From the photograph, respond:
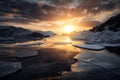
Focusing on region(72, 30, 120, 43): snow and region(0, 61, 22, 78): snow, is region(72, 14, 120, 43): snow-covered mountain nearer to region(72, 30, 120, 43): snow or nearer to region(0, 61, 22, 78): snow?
region(72, 30, 120, 43): snow

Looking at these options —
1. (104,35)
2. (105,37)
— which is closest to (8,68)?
(105,37)

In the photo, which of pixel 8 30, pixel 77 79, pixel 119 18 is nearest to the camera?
pixel 77 79

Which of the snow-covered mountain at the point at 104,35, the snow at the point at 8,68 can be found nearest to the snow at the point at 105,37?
the snow-covered mountain at the point at 104,35

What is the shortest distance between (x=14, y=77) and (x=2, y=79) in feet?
1.74

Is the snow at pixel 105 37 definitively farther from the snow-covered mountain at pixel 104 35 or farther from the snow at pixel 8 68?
the snow at pixel 8 68

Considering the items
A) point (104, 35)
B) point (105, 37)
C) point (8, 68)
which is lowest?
point (8, 68)

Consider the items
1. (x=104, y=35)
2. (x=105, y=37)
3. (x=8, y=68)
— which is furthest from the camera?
(x=104, y=35)

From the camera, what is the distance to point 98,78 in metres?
6.91

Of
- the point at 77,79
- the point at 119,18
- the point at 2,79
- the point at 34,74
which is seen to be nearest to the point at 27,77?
the point at 34,74

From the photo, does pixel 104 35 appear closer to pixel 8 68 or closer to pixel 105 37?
pixel 105 37

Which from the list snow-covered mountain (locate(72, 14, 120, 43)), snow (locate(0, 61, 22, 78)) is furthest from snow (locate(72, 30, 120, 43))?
snow (locate(0, 61, 22, 78))

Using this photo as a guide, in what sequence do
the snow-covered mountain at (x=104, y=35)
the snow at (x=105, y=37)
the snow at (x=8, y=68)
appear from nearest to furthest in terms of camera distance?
the snow at (x=8, y=68) < the snow at (x=105, y=37) < the snow-covered mountain at (x=104, y=35)

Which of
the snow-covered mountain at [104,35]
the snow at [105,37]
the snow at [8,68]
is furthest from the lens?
the snow-covered mountain at [104,35]

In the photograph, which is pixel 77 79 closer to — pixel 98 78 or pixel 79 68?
pixel 98 78
